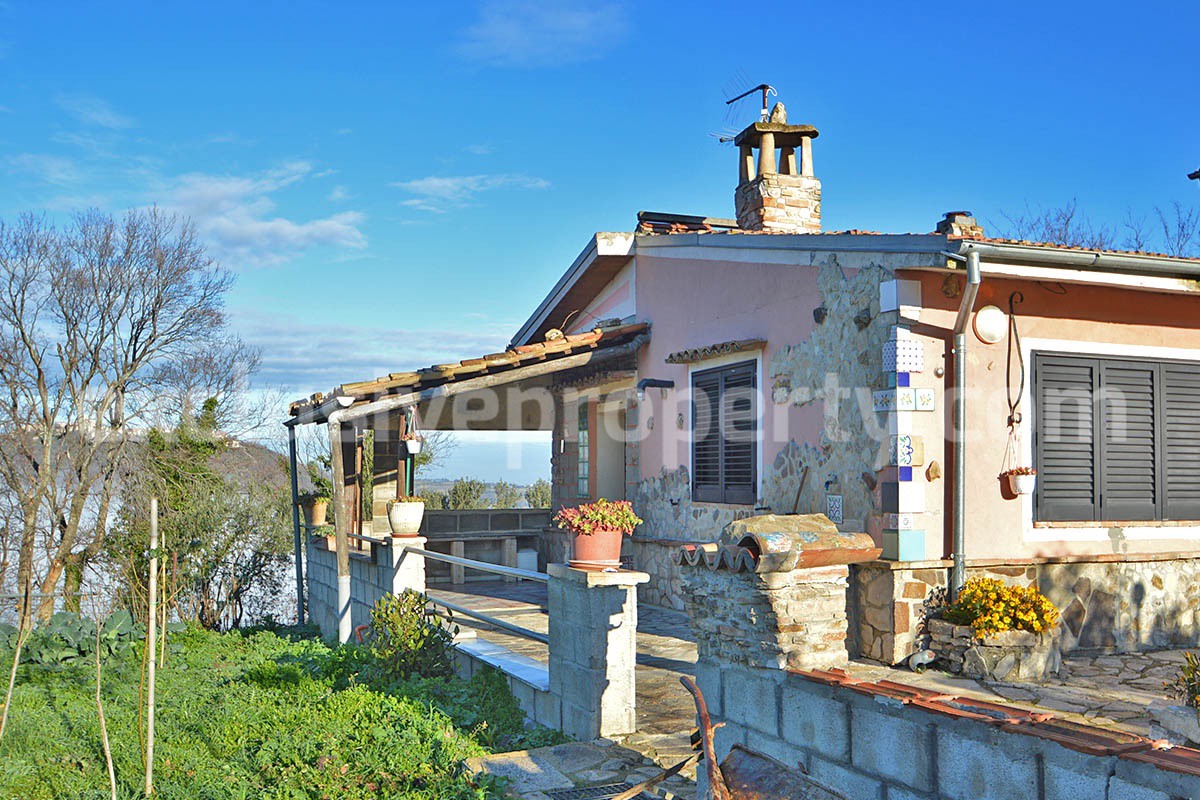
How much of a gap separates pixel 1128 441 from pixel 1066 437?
2.35 ft

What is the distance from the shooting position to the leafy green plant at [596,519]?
6262mm

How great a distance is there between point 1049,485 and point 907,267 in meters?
2.35

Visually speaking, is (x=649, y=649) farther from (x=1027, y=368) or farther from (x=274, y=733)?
(x=1027, y=368)

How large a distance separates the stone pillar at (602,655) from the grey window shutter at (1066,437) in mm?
3779

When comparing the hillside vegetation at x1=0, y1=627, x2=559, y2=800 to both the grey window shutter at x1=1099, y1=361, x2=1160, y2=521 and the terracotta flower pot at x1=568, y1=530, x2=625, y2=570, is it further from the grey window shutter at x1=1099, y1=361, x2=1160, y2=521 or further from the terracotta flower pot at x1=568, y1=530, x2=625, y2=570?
the grey window shutter at x1=1099, y1=361, x2=1160, y2=521

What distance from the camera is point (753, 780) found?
3.05 m

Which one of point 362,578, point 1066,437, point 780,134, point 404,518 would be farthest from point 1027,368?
point 362,578

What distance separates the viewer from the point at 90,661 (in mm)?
10719

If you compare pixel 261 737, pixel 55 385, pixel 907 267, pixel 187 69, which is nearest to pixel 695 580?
pixel 907 267

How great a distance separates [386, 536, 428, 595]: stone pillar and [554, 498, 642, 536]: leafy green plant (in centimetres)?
335

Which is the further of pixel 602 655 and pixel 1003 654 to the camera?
pixel 1003 654

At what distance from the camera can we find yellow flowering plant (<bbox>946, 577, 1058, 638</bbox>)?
6637 mm

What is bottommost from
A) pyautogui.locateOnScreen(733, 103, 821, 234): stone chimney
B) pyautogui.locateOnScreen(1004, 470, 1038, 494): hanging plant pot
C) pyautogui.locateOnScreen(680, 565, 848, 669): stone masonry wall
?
pyautogui.locateOnScreen(680, 565, 848, 669): stone masonry wall

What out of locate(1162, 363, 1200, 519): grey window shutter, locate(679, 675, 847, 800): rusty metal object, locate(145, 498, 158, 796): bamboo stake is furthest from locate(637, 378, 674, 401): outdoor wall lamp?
locate(679, 675, 847, 800): rusty metal object
